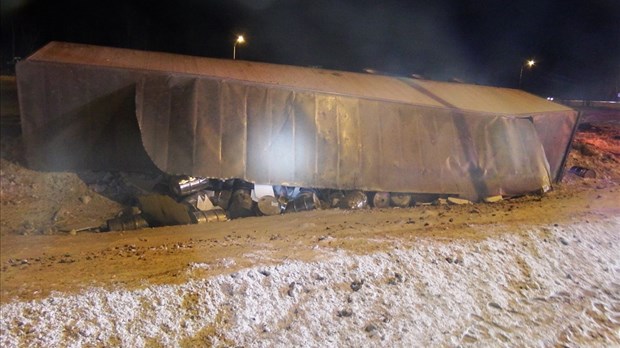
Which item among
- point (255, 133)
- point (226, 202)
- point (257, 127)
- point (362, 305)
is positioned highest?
point (257, 127)

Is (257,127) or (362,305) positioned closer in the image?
(362,305)

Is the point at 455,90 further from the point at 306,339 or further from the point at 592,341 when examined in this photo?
the point at 306,339

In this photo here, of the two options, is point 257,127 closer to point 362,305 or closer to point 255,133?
point 255,133

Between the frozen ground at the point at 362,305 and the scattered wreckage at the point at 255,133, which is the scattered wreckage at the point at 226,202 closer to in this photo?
the scattered wreckage at the point at 255,133

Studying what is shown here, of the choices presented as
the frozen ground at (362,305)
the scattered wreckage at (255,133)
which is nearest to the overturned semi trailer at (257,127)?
the scattered wreckage at (255,133)

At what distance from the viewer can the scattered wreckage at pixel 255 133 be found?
8086mm

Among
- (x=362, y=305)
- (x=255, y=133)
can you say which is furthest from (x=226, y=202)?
(x=362, y=305)

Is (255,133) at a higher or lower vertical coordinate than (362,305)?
higher

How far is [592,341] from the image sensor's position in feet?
15.8

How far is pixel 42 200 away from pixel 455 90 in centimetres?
915

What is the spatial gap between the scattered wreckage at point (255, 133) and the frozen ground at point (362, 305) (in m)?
2.92

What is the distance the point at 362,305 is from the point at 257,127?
4.48 meters

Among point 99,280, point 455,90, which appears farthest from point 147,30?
point 99,280

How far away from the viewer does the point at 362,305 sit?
4.84 m
